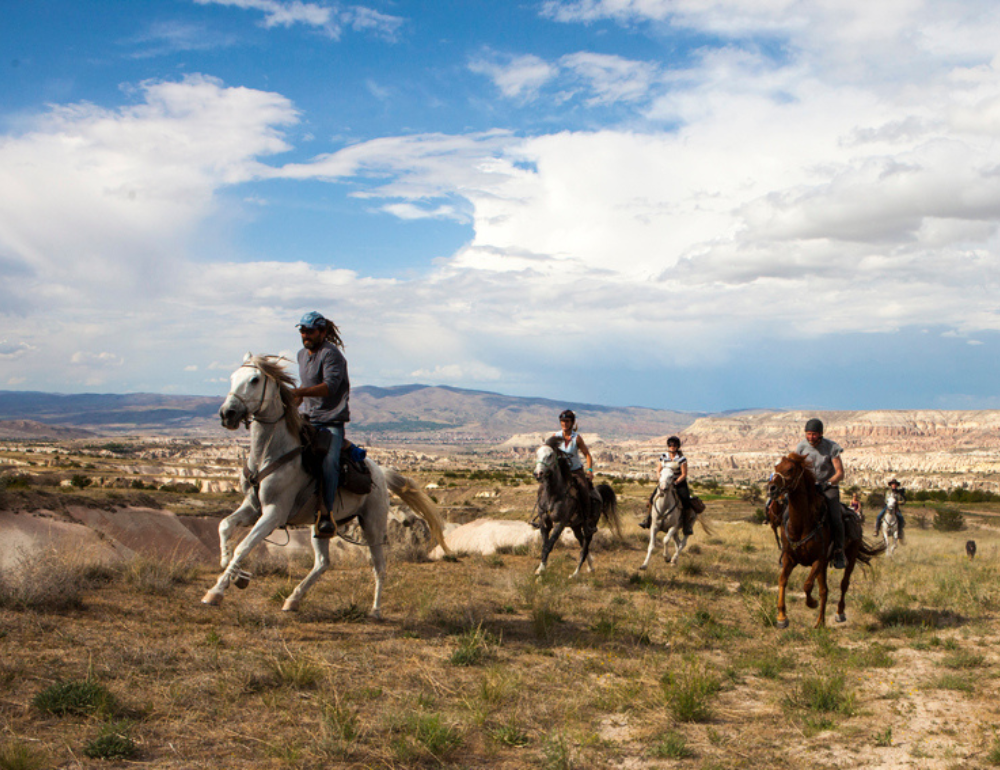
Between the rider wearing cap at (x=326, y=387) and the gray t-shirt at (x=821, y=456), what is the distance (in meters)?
6.61

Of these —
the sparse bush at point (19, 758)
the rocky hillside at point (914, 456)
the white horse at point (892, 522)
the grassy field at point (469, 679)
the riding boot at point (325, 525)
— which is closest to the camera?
the sparse bush at point (19, 758)

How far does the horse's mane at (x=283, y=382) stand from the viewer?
289 inches

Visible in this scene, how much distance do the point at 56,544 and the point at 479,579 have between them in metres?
6.74

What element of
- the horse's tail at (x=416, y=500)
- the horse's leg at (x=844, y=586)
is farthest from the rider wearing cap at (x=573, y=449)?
the horse's leg at (x=844, y=586)

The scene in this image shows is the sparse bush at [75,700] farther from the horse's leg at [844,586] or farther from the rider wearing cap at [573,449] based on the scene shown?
the horse's leg at [844,586]

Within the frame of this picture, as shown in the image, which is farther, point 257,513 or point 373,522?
point 373,522

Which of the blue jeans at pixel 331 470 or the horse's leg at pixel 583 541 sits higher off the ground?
the blue jeans at pixel 331 470

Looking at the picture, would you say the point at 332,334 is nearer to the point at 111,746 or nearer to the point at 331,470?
the point at 331,470

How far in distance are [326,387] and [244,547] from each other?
194cm

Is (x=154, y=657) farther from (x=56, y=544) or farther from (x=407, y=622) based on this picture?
(x=56, y=544)

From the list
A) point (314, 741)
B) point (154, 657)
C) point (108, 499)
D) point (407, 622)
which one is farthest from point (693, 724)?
point (108, 499)

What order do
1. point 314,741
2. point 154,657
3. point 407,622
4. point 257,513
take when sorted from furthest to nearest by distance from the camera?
1. point 407,622
2. point 257,513
3. point 154,657
4. point 314,741

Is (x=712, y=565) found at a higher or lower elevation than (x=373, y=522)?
lower

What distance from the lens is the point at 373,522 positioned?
8898 millimetres
